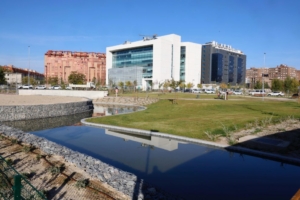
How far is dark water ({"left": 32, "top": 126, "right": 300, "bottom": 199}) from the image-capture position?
898 cm

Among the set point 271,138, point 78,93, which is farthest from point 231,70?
point 271,138

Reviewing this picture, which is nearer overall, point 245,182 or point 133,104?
point 245,182

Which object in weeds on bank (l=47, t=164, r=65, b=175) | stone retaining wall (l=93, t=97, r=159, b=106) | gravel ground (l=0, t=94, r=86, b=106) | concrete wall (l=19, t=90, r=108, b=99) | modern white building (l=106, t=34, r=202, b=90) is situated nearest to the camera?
weeds on bank (l=47, t=164, r=65, b=175)

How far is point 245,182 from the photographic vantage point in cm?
977

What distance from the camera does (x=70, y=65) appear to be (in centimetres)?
16400

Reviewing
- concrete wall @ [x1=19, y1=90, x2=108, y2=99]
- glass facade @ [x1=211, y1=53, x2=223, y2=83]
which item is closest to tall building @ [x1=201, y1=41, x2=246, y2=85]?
glass facade @ [x1=211, y1=53, x2=223, y2=83]

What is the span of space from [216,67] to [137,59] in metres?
50.1

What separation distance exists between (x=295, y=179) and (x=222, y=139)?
217 inches

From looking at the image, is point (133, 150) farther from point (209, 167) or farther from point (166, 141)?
point (209, 167)

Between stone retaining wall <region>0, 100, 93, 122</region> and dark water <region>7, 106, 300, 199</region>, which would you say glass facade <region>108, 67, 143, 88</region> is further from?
dark water <region>7, 106, 300, 199</region>

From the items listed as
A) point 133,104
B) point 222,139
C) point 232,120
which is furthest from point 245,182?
point 133,104

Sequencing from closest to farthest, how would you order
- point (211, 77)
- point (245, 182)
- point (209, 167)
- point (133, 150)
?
point (245, 182) → point (209, 167) → point (133, 150) → point (211, 77)

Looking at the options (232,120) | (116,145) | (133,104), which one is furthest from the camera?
(133,104)

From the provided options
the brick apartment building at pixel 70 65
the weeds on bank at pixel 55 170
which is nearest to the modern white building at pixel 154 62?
the brick apartment building at pixel 70 65
